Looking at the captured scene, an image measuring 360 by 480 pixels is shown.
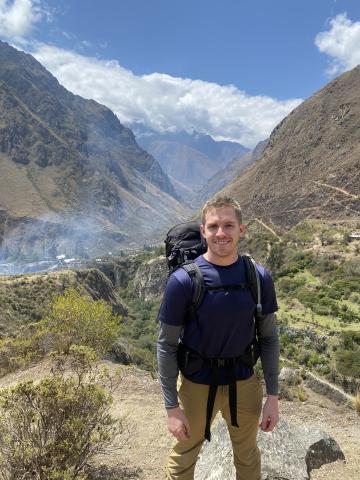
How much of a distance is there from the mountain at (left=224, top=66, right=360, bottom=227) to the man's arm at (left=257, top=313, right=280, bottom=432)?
3026 inches

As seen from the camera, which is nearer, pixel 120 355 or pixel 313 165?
pixel 120 355

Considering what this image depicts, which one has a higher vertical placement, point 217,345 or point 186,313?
point 186,313

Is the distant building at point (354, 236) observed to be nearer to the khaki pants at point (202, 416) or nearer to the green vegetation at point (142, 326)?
the green vegetation at point (142, 326)

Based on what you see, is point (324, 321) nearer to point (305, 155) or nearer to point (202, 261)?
point (202, 261)

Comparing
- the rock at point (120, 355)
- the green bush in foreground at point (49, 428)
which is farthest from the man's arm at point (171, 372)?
the rock at point (120, 355)

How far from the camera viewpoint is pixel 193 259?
10.8ft

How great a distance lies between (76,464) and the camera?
13.8 ft

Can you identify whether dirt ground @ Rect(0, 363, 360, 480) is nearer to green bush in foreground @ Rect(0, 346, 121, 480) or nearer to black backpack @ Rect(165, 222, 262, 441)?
green bush in foreground @ Rect(0, 346, 121, 480)

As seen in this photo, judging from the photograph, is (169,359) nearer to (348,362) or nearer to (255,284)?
(255,284)

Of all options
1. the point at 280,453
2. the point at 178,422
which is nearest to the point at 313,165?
the point at 280,453

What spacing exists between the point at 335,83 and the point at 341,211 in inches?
2216

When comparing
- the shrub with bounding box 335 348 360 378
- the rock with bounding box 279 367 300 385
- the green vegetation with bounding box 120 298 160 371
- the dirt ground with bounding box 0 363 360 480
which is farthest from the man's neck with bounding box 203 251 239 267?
the green vegetation with bounding box 120 298 160 371

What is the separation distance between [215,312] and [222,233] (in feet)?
1.86

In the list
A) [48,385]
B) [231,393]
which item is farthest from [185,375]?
[48,385]
